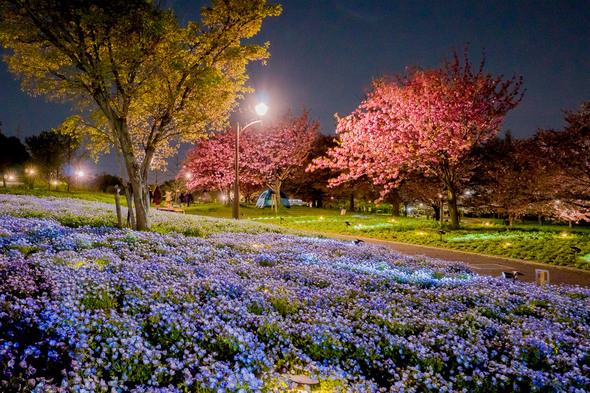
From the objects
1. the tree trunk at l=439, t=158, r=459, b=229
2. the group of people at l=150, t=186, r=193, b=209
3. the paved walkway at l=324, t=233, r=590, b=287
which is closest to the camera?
the paved walkway at l=324, t=233, r=590, b=287

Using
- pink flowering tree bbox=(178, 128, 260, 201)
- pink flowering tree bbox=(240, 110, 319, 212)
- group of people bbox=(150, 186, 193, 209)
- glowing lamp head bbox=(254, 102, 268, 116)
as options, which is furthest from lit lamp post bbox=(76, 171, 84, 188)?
glowing lamp head bbox=(254, 102, 268, 116)

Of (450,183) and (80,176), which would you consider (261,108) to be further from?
(80,176)

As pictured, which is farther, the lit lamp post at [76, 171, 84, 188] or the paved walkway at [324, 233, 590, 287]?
the lit lamp post at [76, 171, 84, 188]

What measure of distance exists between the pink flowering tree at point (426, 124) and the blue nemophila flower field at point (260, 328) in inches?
527

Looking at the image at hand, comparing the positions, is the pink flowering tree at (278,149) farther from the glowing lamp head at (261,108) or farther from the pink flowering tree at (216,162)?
the glowing lamp head at (261,108)

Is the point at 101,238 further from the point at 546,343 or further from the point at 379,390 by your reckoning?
the point at 546,343

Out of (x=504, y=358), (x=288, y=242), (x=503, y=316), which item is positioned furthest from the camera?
(x=288, y=242)

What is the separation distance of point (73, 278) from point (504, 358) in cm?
608

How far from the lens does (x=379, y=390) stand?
3.56 metres

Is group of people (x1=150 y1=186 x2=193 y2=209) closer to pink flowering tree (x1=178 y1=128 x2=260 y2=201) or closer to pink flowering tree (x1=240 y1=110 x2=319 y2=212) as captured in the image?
pink flowering tree (x1=178 y1=128 x2=260 y2=201)

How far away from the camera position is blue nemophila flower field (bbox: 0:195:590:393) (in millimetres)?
3379

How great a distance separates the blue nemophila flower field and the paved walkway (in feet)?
9.75

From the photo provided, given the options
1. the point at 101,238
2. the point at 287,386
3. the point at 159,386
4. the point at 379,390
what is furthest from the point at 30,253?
the point at 379,390

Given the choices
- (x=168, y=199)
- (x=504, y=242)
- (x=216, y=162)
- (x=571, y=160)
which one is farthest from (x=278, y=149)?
(x=504, y=242)
